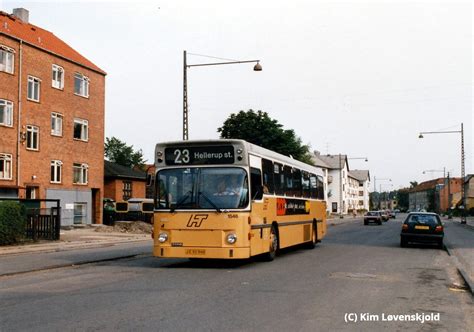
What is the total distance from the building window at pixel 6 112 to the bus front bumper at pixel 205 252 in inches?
950

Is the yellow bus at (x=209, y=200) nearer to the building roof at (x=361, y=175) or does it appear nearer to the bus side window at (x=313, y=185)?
the bus side window at (x=313, y=185)

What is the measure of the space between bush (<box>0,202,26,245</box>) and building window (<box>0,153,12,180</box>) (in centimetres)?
1277

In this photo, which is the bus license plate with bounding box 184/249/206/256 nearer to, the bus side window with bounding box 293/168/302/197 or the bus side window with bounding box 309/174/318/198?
the bus side window with bounding box 293/168/302/197

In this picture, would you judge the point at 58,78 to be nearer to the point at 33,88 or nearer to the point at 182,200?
the point at 33,88

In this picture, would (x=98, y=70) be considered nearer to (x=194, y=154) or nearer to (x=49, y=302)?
(x=194, y=154)

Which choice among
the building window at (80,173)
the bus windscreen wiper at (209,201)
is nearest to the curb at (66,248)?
the bus windscreen wiper at (209,201)

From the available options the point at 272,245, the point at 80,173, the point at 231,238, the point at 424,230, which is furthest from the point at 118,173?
the point at 231,238

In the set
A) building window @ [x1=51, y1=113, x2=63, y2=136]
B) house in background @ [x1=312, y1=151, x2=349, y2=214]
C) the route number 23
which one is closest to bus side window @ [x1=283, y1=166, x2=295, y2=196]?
Result: the route number 23

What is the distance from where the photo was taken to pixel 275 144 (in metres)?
63.2

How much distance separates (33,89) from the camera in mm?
37531

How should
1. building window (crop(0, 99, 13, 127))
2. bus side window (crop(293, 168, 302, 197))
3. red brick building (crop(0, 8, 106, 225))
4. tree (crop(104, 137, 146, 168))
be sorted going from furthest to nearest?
tree (crop(104, 137, 146, 168)), red brick building (crop(0, 8, 106, 225)), building window (crop(0, 99, 13, 127)), bus side window (crop(293, 168, 302, 197))

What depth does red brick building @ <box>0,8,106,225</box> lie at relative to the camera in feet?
116

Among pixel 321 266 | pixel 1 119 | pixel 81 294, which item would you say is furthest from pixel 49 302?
pixel 1 119

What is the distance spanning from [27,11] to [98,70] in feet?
20.6
